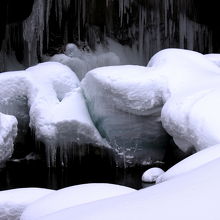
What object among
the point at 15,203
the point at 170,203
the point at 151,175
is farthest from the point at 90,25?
the point at 170,203

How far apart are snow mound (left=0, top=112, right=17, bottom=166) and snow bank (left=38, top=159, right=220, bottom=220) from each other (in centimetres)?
640

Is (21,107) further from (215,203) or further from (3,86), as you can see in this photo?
(215,203)

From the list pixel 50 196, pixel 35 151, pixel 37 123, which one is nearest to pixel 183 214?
pixel 50 196

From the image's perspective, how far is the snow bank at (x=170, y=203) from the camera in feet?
4.77

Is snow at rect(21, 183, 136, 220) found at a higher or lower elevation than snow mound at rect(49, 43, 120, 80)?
higher

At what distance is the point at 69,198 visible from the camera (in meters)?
3.09

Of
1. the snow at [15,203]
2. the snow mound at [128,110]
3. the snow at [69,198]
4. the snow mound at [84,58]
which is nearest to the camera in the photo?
the snow at [69,198]

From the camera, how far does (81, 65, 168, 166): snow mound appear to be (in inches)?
311

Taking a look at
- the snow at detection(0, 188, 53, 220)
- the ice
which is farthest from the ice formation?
the ice

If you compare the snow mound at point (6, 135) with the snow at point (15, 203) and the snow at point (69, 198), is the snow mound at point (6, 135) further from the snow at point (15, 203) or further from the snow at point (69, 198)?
the snow at point (69, 198)

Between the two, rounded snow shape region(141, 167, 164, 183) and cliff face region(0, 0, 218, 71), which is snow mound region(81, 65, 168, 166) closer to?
rounded snow shape region(141, 167, 164, 183)

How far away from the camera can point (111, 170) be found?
8117 millimetres

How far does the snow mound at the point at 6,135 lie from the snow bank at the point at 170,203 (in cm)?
640

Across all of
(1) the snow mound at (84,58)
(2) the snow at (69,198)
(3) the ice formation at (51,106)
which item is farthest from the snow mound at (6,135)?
(1) the snow mound at (84,58)
